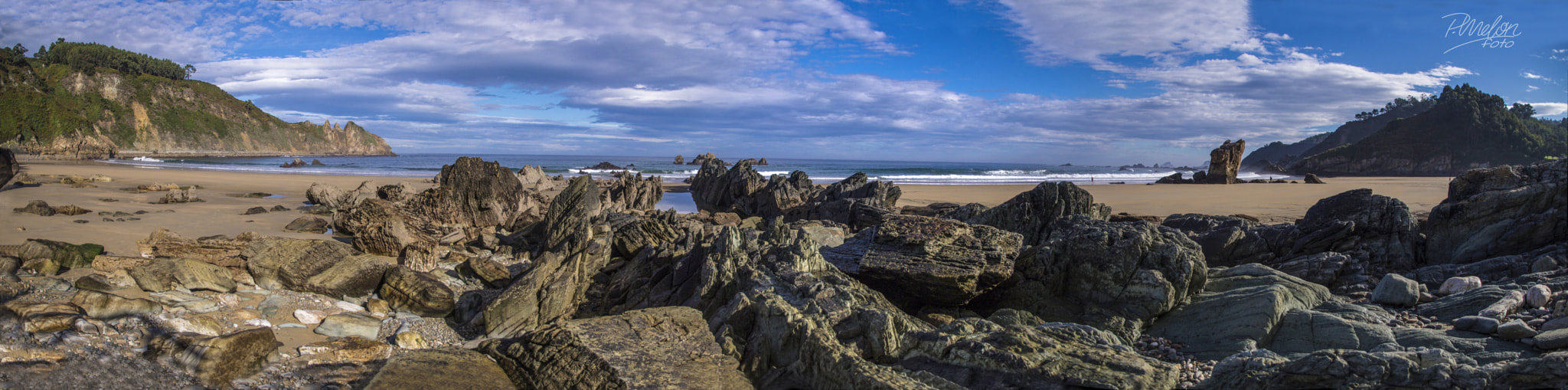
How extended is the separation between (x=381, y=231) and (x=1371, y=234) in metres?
11.9

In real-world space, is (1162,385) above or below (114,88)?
below

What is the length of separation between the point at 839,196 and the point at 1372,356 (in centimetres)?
1229

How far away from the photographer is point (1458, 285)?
16.5 feet

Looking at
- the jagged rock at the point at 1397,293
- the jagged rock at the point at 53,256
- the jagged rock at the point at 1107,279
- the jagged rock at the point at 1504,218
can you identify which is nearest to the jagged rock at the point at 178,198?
the jagged rock at the point at 53,256

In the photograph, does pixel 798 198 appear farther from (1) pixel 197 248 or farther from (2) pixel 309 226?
(1) pixel 197 248

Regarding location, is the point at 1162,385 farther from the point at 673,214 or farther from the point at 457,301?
the point at 673,214

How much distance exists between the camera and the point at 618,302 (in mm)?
6109

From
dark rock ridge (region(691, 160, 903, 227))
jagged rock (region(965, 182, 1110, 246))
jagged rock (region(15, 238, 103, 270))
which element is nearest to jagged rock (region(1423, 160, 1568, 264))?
jagged rock (region(965, 182, 1110, 246))

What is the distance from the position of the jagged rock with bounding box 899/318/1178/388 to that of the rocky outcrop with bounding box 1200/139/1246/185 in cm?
3934

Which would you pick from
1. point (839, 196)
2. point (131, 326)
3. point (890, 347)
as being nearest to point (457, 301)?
point (131, 326)

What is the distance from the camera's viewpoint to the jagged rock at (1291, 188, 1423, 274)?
686cm

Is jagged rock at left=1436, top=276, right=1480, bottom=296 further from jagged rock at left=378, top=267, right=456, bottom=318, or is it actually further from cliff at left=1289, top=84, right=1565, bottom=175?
cliff at left=1289, top=84, right=1565, bottom=175

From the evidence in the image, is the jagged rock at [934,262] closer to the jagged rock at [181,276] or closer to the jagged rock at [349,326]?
the jagged rock at [349,326]

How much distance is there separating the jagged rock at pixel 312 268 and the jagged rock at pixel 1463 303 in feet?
29.4
